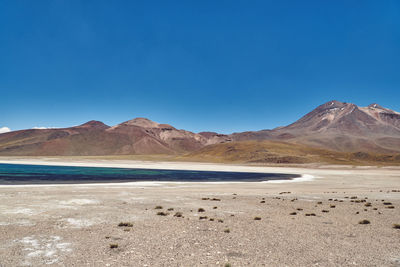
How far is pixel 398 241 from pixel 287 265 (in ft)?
24.1

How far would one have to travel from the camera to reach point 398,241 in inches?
541

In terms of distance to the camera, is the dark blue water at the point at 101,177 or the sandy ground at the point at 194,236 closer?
the sandy ground at the point at 194,236

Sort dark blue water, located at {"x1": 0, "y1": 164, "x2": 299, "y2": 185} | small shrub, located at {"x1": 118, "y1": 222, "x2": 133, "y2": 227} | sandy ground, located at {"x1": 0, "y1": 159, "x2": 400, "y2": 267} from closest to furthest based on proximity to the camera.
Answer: sandy ground, located at {"x1": 0, "y1": 159, "x2": 400, "y2": 267} < small shrub, located at {"x1": 118, "y1": 222, "x2": 133, "y2": 227} < dark blue water, located at {"x1": 0, "y1": 164, "x2": 299, "y2": 185}

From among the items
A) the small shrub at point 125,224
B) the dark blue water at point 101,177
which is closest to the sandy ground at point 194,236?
the small shrub at point 125,224

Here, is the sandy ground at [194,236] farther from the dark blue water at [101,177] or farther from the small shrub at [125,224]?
the dark blue water at [101,177]

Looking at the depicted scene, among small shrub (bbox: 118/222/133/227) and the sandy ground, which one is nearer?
the sandy ground

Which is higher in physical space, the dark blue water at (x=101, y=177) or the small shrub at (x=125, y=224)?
the dark blue water at (x=101, y=177)

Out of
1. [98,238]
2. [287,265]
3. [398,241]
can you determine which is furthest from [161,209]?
[398,241]

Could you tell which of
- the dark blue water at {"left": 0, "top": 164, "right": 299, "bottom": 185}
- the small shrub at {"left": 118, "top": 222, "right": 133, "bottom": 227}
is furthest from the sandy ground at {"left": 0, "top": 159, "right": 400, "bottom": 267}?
the dark blue water at {"left": 0, "top": 164, "right": 299, "bottom": 185}

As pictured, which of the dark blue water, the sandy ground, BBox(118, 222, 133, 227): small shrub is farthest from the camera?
the dark blue water

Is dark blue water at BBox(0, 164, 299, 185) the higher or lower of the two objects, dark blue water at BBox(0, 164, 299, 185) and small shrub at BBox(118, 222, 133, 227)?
the higher

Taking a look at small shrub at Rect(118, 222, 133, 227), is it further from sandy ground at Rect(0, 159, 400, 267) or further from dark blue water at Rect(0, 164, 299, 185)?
dark blue water at Rect(0, 164, 299, 185)

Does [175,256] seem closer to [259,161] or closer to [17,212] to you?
[17,212]

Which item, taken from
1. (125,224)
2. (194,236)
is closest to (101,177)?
(125,224)
